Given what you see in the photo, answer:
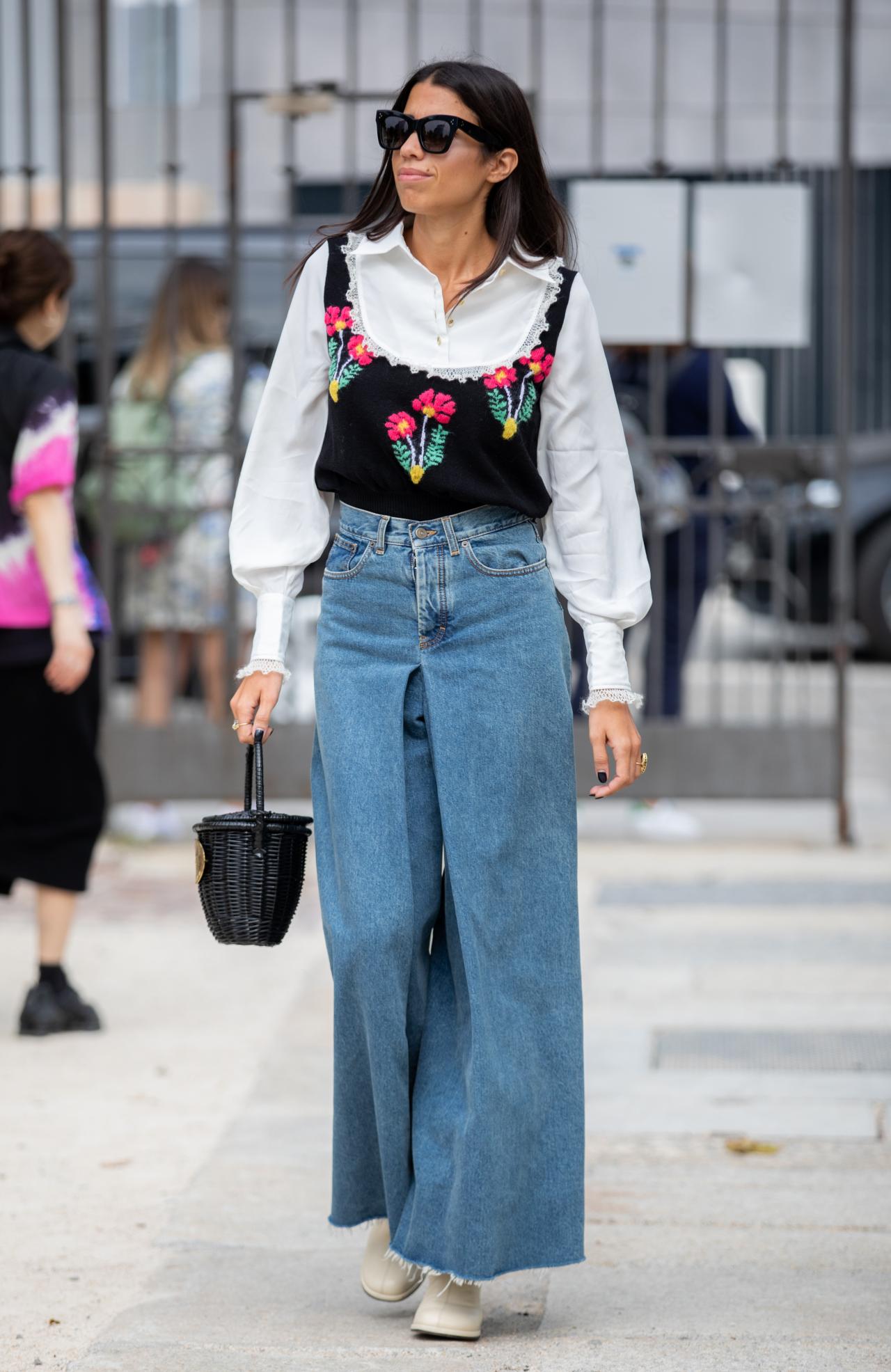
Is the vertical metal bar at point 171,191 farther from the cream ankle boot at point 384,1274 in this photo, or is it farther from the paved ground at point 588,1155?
the cream ankle boot at point 384,1274

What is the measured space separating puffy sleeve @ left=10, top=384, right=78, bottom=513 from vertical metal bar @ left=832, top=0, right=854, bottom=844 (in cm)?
301

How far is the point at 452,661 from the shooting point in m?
2.80

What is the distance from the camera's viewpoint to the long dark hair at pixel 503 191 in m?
2.85

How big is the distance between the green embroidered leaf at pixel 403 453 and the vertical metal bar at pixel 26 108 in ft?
13.5

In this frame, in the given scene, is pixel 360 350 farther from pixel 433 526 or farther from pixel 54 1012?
pixel 54 1012

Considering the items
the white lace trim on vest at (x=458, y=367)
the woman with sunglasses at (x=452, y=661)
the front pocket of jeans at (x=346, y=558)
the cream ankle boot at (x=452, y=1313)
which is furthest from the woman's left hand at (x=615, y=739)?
the cream ankle boot at (x=452, y=1313)

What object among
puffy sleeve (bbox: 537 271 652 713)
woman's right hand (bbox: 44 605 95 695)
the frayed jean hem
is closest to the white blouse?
puffy sleeve (bbox: 537 271 652 713)

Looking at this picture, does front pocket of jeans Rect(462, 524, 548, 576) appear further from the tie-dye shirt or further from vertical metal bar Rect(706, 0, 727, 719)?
vertical metal bar Rect(706, 0, 727, 719)

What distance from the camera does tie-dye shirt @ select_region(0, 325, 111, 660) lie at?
452 cm

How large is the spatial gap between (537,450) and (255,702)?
0.56 metres

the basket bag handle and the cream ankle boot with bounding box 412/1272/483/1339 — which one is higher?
the basket bag handle

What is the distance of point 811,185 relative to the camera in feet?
22.0

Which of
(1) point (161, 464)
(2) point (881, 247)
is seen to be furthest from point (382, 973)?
(2) point (881, 247)

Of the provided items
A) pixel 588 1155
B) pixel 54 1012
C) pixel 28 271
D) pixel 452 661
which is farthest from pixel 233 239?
pixel 452 661
